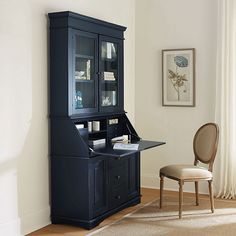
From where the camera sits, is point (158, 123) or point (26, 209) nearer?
point (26, 209)

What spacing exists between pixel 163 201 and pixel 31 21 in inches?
97.3

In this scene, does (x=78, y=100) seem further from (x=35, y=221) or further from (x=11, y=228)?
(x=11, y=228)

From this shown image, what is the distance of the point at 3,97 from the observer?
147 inches

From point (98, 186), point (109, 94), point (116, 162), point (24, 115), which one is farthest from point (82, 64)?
point (98, 186)

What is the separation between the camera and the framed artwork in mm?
5480

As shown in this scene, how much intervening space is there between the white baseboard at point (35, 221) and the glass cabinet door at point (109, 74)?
1152mm

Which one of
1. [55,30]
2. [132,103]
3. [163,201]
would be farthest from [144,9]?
[163,201]

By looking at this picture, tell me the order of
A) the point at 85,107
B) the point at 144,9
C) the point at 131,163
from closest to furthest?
the point at 85,107 < the point at 131,163 < the point at 144,9

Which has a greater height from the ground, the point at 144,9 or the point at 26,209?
the point at 144,9

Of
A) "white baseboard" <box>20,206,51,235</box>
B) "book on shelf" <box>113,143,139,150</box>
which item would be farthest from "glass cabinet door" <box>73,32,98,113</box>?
"white baseboard" <box>20,206,51,235</box>

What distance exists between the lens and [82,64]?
429 cm

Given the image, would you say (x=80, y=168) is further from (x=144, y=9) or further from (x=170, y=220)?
(x=144, y=9)

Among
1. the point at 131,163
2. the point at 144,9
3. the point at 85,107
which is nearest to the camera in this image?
the point at 85,107

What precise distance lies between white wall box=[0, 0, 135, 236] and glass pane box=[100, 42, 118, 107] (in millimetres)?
596
